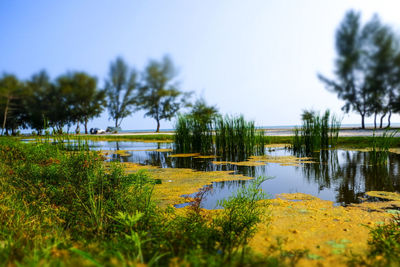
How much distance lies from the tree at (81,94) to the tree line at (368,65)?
2347 centimetres

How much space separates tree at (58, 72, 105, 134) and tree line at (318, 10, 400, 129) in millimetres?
23468

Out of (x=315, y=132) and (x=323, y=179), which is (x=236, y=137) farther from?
(x=323, y=179)

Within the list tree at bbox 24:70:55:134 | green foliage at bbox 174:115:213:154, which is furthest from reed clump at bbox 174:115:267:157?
tree at bbox 24:70:55:134

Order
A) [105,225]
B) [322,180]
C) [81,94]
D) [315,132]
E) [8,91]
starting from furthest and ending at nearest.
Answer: [81,94], [8,91], [315,132], [322,180], [105,225]

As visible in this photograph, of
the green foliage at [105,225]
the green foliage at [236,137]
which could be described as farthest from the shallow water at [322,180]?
the green foliage at [236,137]

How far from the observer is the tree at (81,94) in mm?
29344

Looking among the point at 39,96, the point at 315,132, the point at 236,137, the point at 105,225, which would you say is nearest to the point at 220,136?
the point at 236,137

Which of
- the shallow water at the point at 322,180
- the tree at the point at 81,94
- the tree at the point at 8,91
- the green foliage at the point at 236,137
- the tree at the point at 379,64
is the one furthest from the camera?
the tree at the point at 81,94

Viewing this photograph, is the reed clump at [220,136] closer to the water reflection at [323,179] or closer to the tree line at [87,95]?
the water reflection at [323,179]

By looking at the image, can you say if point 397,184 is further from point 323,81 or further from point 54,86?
point 54,86

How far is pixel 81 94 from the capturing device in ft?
95.9

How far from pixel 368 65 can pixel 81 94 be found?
87.4 feet

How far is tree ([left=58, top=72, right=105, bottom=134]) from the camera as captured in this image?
29.3 meters

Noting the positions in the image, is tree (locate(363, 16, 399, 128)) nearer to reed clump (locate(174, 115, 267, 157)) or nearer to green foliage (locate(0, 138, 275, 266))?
reed clump (locate(174, 115, 267, 157))
